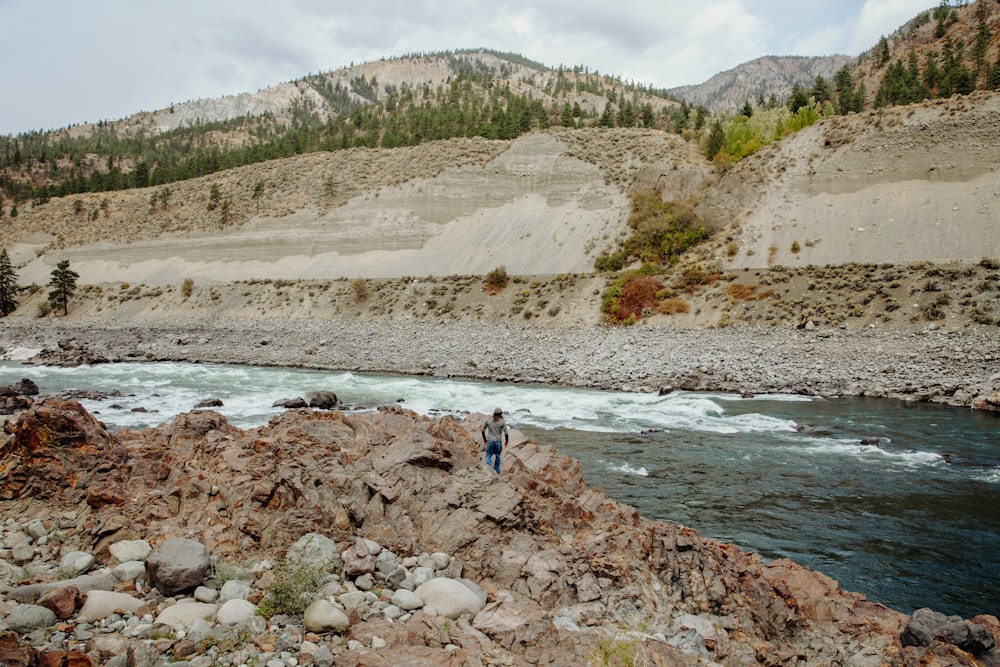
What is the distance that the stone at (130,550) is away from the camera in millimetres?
5168

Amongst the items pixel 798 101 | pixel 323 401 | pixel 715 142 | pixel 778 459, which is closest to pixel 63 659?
pixel 778 459

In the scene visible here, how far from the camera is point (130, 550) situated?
17.2 feet

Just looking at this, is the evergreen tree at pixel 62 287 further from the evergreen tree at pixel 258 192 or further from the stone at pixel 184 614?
the stone at pixel 184 614

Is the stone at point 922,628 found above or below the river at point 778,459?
above

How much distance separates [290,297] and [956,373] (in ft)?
154

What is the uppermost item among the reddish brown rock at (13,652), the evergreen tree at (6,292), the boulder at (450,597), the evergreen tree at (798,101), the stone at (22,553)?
the evergreen tree at (798,101)

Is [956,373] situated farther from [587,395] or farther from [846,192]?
[846,192]

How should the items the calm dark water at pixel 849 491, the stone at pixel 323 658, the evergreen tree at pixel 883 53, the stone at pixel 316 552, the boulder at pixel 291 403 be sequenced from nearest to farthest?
the stone at pixel 323 658, the stone at pixel 316 552, the calm dark water at pixel 849 491, the boulder at pixel 291 403, the evergreen tree at pixel 883 53

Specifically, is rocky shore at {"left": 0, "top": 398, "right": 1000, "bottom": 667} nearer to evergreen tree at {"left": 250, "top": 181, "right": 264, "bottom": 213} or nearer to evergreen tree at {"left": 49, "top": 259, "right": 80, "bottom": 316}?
evergreen tree at {"left": 49, "top": 259, "right": 80, "bottom": 316}

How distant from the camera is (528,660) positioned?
14.8ft

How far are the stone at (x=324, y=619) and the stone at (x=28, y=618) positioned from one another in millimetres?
1734

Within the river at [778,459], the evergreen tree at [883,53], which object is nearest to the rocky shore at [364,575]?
the river at [778,459]

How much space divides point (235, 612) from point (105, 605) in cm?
94

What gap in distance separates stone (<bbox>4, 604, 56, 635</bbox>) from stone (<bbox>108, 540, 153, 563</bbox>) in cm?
106
